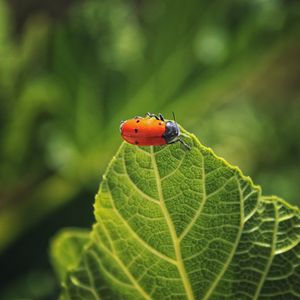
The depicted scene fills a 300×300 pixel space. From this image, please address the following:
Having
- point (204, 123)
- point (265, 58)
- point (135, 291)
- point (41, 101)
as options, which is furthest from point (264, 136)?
point (135, 291)

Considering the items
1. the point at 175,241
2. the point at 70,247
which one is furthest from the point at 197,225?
the point at 70,247

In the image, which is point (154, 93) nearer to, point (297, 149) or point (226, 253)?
point (297, 149)

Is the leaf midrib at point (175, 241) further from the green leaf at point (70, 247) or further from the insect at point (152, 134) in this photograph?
the green leaf at point (70, 247)

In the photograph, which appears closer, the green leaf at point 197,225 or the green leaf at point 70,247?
the green leaf at point 197,225

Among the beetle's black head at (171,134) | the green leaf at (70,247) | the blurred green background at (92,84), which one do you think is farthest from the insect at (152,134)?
the blurred green background at (92,84)

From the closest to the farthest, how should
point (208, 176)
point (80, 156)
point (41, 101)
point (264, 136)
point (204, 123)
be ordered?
point (208, 176)
point (41, 101)
point (80, 156)
point (204, 123)
point (264, 136)
